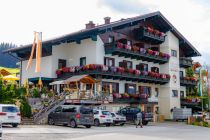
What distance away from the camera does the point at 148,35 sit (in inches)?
1849

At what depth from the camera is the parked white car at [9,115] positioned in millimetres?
26156

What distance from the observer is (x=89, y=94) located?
36750 millimetres

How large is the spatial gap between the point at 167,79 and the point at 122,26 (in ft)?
33.3

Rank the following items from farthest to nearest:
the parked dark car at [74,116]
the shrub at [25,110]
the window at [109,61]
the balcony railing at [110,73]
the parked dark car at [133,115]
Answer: the window at [109,61] → the balcony railing at [110,73] → the parked dark car at [133,115] → the shrub at [25,110] → the parked dark car at [74,116]

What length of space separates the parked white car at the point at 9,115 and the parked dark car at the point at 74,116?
4.31 m

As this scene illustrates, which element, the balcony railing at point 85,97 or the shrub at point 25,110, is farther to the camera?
the balcony railing at point 85,97

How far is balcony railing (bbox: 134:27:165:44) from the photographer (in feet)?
153

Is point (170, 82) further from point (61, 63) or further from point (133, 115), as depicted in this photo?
point (61, 63)

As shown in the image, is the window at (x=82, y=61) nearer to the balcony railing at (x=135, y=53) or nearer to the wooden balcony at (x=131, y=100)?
the balcony railing at (x=135, y=53)

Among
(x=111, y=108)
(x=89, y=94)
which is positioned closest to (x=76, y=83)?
(x=89, y=94)

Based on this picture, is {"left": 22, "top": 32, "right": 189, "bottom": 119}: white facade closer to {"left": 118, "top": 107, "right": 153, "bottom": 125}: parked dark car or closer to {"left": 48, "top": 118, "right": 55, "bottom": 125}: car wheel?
{"left": 118, "top": 107, "right": 153, "bottom": 125}: parked dark car

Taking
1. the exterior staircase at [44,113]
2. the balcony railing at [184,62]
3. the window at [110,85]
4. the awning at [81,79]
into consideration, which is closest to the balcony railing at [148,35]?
the balcony railing at [184,62]

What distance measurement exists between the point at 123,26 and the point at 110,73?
7.70 meters

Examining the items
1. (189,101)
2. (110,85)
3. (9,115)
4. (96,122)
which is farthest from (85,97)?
(189,101)
